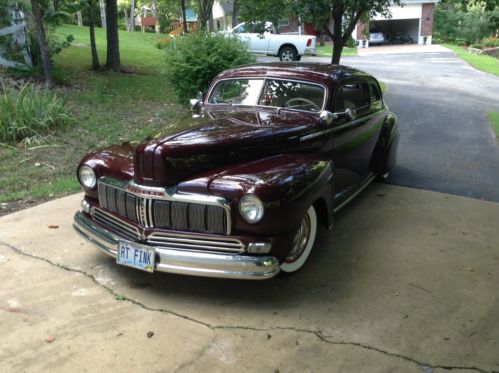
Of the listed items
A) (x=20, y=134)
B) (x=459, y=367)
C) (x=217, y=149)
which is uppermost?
(x=217, y=149)

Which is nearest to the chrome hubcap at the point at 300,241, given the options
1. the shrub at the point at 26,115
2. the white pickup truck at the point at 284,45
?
the shrub at the point at 26,115

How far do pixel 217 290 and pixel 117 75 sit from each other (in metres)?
9.66

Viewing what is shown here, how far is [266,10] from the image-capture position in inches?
425

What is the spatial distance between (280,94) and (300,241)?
161cm

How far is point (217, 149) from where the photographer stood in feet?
12.4

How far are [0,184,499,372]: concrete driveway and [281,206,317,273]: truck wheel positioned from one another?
0.13 m

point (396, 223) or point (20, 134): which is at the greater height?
point (20, 134)

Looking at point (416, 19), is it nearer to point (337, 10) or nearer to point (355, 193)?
point (337, 10)

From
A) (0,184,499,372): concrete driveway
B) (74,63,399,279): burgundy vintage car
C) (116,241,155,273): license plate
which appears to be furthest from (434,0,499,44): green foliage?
(116,241,155,273): license plate

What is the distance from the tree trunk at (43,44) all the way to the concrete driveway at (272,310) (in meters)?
5.69

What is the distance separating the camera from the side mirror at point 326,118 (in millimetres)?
4527

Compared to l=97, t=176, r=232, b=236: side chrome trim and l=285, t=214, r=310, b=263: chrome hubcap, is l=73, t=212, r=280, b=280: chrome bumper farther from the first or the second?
l=285, t=214, r=310, b=263: chrome hubcap

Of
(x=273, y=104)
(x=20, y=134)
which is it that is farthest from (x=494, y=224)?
(x=20, y=134)

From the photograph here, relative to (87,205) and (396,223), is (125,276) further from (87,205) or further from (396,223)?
(396,223)
